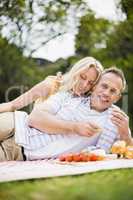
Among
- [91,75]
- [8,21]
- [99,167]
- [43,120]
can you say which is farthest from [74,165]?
[8,21]

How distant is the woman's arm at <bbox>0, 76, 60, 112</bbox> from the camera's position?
1814 mm

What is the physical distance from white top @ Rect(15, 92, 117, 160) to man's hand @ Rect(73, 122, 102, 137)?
2.7 inches

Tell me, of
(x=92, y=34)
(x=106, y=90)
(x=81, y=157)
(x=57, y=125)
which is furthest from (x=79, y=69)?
(x=92, y=34)

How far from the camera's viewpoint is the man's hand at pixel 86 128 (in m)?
1.64

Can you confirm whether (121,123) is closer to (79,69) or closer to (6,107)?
(79,69)

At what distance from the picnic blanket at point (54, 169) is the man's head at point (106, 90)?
25 cm

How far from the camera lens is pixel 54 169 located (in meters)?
1.34

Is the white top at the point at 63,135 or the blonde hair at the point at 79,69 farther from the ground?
the blonde hair at the point at 79,69

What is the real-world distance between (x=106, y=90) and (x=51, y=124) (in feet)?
0.78

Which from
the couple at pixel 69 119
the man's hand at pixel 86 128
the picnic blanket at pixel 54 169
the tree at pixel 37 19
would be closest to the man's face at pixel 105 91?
the couple at pixel 69 119

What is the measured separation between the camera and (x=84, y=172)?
134 cm

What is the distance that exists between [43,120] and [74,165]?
0.84ft

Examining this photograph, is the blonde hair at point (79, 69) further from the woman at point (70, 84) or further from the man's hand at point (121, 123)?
the man's hand at point (121, 123)

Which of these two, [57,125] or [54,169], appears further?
[57,125]
